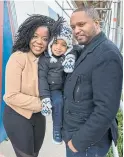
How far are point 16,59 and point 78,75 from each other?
0.56 meters

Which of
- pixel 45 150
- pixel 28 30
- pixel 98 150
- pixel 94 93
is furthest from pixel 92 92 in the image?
pixel 45 150

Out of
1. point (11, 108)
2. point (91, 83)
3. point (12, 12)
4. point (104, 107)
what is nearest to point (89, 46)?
point (91, 83)

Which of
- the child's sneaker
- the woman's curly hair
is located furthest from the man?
the woman's curly hair

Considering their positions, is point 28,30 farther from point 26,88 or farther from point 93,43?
point 93,43

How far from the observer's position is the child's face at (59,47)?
6.04ft

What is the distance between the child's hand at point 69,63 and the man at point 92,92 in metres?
0.10

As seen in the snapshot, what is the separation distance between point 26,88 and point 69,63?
0.40 meters

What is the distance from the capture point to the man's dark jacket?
142 centimetres

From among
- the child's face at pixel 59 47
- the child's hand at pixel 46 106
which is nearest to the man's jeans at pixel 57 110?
the child's hand at pixel 46 106

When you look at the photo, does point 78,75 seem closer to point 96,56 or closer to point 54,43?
point 96,56

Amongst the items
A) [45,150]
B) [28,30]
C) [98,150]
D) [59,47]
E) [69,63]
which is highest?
[28,30]

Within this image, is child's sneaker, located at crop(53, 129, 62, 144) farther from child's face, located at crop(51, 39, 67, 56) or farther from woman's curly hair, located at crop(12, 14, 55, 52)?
woman's curly hair, located at crop(12, 14, 55, 52)

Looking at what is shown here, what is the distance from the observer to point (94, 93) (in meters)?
1.46

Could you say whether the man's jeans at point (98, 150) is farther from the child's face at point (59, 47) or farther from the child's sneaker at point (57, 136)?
the child's face at point (59, 47)
